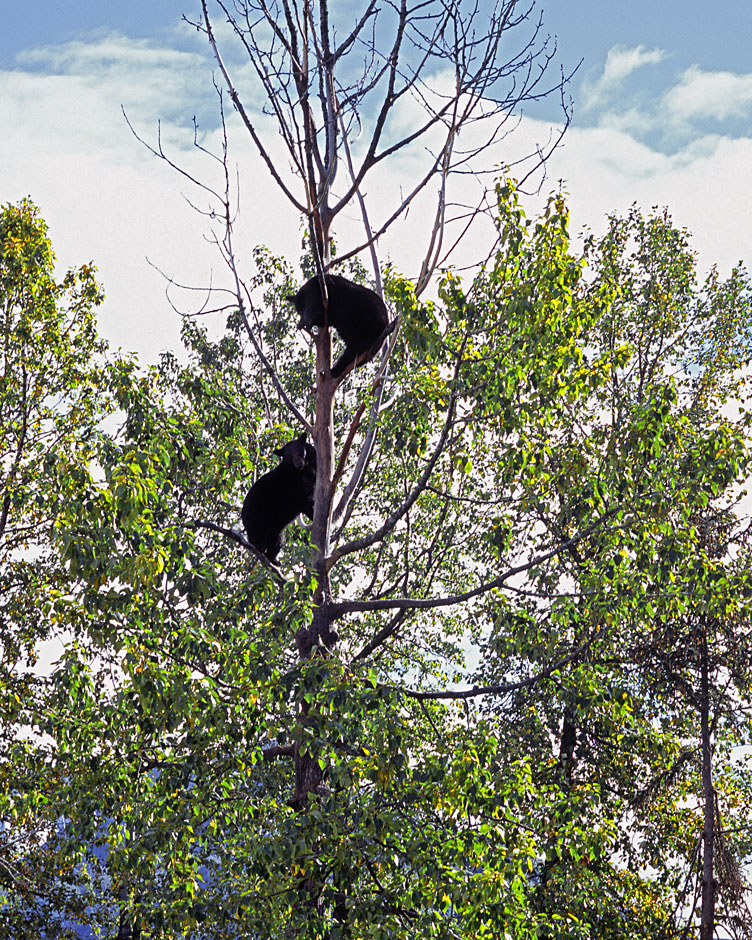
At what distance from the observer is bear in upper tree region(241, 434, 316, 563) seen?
7.86 meters

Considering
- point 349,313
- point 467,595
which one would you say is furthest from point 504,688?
point 349,313

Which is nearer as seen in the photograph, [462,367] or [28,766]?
[462,367]

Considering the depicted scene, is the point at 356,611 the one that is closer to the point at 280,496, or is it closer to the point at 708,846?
the point at 280,496

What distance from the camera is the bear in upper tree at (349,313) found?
7562 mm

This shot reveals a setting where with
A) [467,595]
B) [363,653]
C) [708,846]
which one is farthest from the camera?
[708,846]

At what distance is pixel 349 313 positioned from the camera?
25.3 ft

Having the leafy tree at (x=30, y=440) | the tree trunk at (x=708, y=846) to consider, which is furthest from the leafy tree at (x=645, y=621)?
the leafy tree at (x=30, y=440)

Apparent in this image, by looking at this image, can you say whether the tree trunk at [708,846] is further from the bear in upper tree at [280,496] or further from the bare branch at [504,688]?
the bear in upper tree at [280,496]

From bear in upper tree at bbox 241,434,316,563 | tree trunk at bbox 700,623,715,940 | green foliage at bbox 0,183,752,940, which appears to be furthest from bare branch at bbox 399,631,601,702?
tree trunk at bbox 700,623,715,940

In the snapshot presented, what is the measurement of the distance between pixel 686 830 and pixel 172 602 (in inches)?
386

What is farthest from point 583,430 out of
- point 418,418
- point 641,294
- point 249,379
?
point 418,418

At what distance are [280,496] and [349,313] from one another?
5.75 feet

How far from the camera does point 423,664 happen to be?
13.9 m

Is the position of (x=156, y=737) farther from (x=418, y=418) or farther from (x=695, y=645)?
(x=695, y=645)
